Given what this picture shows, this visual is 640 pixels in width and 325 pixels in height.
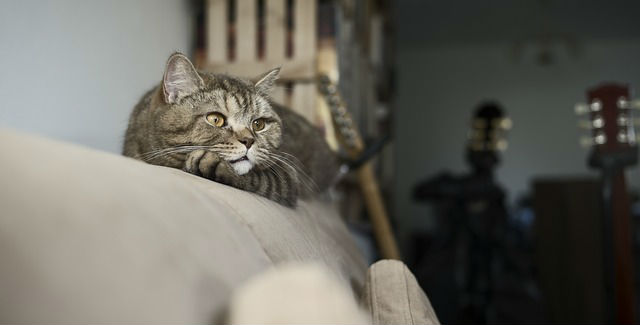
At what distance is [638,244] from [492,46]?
10.7 feet

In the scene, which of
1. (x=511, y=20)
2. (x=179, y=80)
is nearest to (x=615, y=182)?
(x=179, y=80)

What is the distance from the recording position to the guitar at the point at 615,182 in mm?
1810

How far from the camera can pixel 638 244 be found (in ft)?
12.9


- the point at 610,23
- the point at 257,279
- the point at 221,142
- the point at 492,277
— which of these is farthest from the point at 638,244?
the point at 257,279

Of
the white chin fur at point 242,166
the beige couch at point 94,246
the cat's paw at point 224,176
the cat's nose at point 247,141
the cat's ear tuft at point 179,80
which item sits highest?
the cat's ear tuft at point 179,80

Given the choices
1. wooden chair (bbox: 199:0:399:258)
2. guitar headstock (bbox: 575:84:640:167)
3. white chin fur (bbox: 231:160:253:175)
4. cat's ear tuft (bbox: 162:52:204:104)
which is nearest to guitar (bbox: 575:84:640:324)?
guitar headstock (bbox: 575:84:640:167)

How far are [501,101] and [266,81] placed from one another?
569 cm

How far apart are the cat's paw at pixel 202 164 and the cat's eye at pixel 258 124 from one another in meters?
0.17

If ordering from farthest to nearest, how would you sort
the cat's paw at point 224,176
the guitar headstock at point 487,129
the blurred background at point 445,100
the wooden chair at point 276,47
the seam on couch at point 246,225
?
the guitar headstock at point 487,129 < the wooden chair at point 276,47 < the blurred background at point 445,100 < the cat's paw at point 224,176 < the seam on couch at point 246,225

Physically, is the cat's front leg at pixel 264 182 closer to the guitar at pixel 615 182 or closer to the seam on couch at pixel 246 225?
the seam on couch at pixel 246 225

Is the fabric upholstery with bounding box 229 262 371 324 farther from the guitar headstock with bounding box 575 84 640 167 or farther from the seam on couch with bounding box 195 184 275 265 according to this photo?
the guitar headstock with bounding box 575 84 640 167

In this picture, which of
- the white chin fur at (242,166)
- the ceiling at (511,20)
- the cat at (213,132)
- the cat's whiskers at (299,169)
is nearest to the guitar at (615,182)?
the cat's whiskers at (299,169)

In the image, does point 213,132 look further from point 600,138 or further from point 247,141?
point 600,138

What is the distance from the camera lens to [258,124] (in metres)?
1.17
